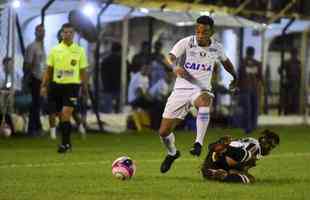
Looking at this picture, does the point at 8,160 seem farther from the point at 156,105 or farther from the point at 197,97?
the point at 156,105

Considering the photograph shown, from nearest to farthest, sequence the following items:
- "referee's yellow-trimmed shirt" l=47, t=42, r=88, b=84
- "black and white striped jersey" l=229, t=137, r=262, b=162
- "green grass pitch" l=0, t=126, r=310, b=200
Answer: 1. "green grass pitch" l=0, t=126, r=310, b=200
2. "black and white striped jersey" l=229, t=137, r=262, b=162
3. "referee's yellow-trimmed shirt" l=47, t=42, r=88, b=84

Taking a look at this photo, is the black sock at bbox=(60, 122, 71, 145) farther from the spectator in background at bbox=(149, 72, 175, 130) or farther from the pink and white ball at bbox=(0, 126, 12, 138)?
the spectator in background at bbox=(149, 72, 175, 130)

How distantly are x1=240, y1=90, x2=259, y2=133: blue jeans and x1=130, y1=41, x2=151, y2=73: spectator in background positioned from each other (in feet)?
8.62

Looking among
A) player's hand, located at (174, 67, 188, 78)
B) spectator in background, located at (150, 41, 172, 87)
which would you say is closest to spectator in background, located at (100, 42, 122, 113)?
spectator in background, located at (150, 41, 172, 87)

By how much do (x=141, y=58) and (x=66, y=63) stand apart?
26.5ft

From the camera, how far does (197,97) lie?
12797 millimetres

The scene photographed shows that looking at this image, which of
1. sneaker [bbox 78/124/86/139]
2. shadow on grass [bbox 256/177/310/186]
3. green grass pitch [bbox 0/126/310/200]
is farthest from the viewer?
sneaker [bbox 78/124/86/139]

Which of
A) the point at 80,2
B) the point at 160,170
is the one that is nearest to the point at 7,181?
the point at 160,170

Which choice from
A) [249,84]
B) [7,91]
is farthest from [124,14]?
[7,91]

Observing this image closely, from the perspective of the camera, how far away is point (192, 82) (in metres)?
12.8

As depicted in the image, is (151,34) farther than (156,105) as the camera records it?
Yes

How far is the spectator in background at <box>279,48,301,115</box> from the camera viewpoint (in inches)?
1108

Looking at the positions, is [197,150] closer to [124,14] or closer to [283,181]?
[283,181]

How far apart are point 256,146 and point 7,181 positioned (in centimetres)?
305
